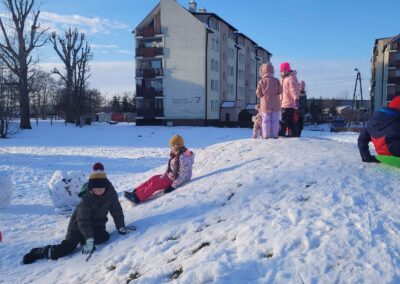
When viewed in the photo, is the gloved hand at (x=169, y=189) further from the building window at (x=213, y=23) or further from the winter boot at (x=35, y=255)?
the building window at (x=213, y=23)

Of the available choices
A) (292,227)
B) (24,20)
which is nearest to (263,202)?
(292,227)

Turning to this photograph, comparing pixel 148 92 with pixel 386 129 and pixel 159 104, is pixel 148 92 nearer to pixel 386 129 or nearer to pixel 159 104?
pixel 159 104

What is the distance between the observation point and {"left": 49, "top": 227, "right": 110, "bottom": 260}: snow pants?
199 inches

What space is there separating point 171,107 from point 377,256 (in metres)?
44.8

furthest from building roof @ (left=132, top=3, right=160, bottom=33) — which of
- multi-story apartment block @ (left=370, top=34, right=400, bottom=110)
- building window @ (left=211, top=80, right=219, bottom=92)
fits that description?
multi-story apartment block @ (left=370, top=34, right=400, bottom=110)

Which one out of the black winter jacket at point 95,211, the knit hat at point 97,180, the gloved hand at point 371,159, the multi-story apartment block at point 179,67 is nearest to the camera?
the black winter jacket at point 95,211

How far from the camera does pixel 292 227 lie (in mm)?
4164

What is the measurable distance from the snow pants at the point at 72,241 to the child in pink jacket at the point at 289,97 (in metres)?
5.27

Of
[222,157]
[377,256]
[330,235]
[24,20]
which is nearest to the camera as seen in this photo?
[377,256]

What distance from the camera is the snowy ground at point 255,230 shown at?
3617 mm

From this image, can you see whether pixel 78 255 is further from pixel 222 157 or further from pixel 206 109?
pixel 206 109

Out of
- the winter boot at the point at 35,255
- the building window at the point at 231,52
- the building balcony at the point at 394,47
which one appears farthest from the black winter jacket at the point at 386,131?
the building balcony at the point at 394,47

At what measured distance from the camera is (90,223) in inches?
206

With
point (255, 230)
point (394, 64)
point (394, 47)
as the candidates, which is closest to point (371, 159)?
point (255, 230)
